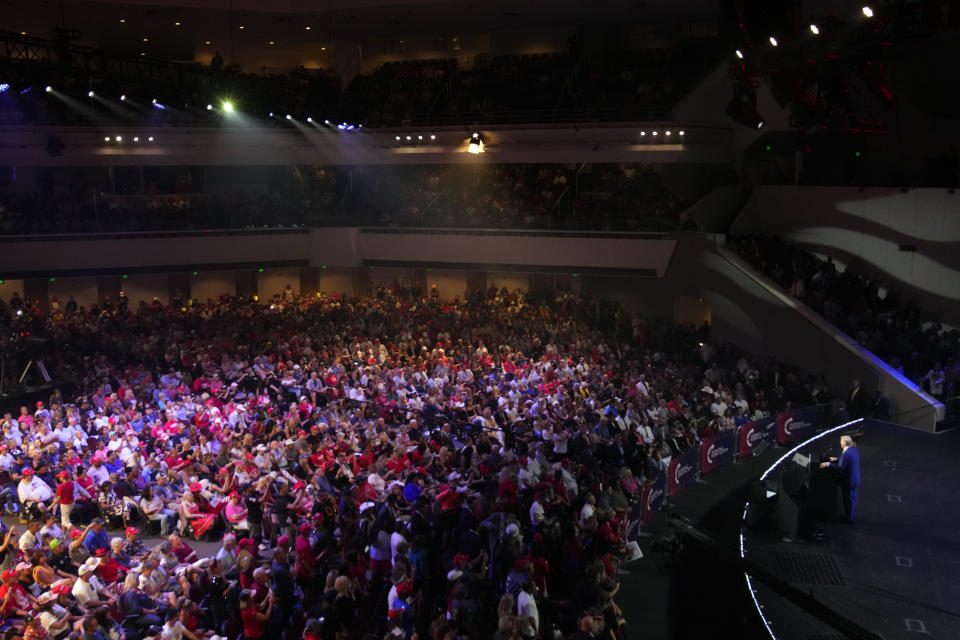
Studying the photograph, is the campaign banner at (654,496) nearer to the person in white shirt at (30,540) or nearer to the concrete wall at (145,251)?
the person in white shirt at (30,540)

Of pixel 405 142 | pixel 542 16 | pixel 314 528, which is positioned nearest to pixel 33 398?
pixel 314 528

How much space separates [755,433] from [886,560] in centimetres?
503

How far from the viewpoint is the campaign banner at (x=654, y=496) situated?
1167cm

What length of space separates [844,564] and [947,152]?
43.2ft

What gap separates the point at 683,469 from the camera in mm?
12969

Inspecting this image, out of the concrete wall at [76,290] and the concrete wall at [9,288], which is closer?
the concrete wall at [9,288]

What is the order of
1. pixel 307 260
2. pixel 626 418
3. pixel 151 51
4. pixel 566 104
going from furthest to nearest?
pixel 151 51
pixel 307 260
pixel 566 104
pixel 626 418

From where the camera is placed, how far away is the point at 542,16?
27.9 meters

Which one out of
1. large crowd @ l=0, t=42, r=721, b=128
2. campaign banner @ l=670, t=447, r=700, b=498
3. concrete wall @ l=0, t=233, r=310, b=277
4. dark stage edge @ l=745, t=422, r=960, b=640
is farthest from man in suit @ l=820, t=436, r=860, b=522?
concrete wall @ l=0, t=233, r=310, b=277

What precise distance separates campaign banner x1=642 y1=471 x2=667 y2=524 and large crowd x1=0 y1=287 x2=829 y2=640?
175 millimetres

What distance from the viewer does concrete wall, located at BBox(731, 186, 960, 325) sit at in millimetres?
18109

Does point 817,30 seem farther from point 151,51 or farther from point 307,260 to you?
point 151,51

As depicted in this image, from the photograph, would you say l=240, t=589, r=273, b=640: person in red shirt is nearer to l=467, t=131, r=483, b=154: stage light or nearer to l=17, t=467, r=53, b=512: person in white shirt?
l=17, t=467, r=53, b=512: person in white shirt

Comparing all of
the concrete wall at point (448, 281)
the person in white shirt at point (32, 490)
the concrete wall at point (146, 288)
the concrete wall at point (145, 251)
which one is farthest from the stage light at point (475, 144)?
the person in white shirt at point (32, 490)
